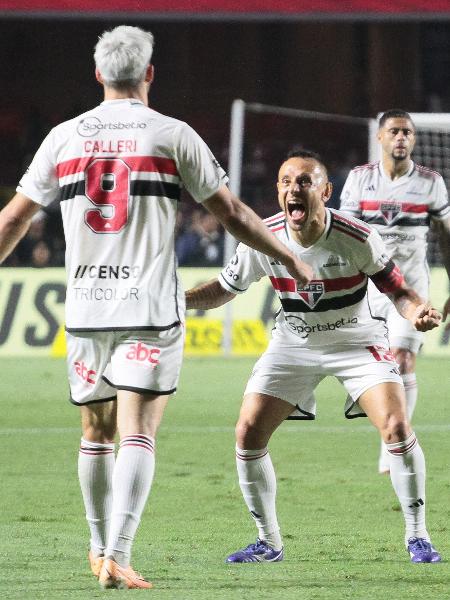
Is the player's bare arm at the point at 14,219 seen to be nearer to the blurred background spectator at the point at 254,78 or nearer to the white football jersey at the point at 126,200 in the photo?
the white football jersey at the point at 126,200

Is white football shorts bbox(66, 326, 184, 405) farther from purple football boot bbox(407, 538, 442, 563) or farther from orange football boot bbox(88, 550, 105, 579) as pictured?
purple football boot bbox(407, 538, 442, 563)

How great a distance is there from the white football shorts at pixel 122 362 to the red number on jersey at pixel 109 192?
1.35 ft

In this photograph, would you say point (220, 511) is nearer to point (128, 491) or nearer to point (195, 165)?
point (128, 491)

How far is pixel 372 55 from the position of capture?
1067 inches

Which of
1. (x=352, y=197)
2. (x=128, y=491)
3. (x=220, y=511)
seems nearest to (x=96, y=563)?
(x=128, y=491)

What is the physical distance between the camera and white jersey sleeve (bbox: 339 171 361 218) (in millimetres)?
9531

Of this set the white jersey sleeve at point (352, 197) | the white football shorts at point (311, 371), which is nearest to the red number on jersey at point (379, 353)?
the white football shorts at point (311, 371)

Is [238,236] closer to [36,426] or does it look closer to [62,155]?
[62,155]

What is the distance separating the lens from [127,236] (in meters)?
5.30

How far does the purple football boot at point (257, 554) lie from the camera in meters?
6.10

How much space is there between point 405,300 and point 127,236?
1.43 meters

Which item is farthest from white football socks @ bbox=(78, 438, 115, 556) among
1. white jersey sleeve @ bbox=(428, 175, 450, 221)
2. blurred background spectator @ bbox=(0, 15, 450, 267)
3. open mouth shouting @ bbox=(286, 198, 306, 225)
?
blurred background spectator @ bbox=(0, 15, 450, 267)

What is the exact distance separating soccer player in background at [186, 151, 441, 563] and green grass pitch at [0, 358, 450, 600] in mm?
303

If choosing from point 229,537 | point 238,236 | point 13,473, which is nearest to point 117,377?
point 238,236
